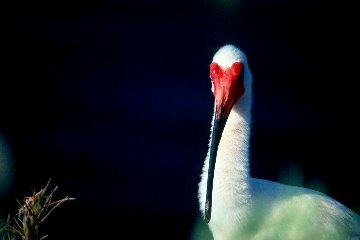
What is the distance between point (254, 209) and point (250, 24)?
2429mm

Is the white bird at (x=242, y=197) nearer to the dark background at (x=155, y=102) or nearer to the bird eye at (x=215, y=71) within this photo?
the bird eye at (x=215, y=71)

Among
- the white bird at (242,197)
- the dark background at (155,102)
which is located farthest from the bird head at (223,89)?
the dark background at (155,102)

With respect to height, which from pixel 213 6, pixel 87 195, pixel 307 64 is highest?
pixel 213 6

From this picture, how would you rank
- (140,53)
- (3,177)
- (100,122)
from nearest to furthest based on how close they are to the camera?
(3,177) → (100,122) → (140,53)

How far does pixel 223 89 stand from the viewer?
315 centimetres

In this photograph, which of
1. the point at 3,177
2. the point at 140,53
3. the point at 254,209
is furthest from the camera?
the point at 140,53

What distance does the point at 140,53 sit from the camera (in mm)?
5223

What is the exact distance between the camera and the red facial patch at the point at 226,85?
3143 millimetres

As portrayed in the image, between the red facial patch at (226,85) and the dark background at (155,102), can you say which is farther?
the dark background at (155,102)

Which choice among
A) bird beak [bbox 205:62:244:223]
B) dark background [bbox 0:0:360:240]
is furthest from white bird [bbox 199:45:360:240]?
dark background [bbox 0:0:360:240]

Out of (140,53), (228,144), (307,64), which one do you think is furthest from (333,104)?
(228,144)

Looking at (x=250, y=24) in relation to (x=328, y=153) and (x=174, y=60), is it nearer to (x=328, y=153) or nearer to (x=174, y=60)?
(x=174, y=60)

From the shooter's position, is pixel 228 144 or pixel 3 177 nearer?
pixel 228 144

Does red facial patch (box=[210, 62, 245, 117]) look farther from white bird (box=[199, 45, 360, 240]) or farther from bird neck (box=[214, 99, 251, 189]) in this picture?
bird neck (box=[214, 99, 251, 189])
